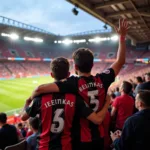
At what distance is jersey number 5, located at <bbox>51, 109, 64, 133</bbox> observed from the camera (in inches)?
71.8

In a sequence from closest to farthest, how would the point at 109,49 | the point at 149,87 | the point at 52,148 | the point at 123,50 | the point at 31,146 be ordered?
the point at 52,148 → the point at 123,50 → the point at 31,146 → the point at 149,87 → the point at 109,49

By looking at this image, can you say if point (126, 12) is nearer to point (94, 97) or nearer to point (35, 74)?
point (94, 97)

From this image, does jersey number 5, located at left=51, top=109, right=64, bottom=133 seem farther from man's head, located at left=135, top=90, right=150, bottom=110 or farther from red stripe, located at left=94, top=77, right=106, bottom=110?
man's head, located at left=135, top=90, right=150, bottom=110

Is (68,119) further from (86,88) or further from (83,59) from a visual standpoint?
(83,59)

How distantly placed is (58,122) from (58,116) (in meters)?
0.06

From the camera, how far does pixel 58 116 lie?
6.02ft

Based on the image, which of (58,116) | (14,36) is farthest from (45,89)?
(14,36)

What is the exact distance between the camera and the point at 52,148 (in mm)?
1790

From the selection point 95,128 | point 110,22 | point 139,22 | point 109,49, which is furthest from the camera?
point 109,49

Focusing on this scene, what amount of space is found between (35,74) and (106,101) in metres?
38.9

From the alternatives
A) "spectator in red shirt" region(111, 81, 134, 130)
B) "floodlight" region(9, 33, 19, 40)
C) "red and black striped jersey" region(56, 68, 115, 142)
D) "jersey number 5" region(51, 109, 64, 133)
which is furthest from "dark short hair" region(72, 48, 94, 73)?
"floodlight" region(9, 33, 19, 40)

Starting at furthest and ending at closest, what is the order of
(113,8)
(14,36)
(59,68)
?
(14,36) → (113,8) → (59,68)

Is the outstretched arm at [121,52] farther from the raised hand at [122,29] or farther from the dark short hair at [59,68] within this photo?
the dark short hair at [59,68]

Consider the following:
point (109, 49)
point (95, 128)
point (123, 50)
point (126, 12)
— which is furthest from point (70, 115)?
point (109, 49)
